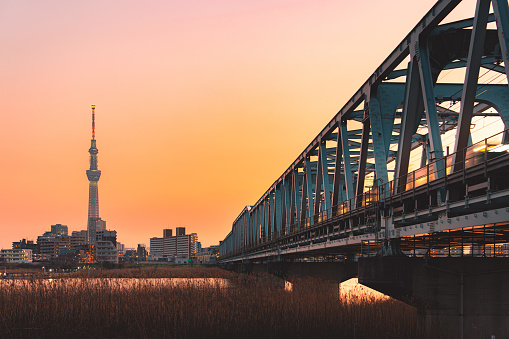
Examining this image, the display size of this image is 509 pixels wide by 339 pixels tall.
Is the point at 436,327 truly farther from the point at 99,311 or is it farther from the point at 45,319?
the point at 45,319

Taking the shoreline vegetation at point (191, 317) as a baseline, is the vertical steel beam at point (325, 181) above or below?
above

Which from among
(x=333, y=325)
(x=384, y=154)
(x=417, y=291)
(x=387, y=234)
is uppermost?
(x=384, y=154)

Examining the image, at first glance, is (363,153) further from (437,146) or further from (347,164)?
(437,146)

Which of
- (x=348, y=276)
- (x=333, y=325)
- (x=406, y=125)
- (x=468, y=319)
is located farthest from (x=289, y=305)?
(x=348, y=276)

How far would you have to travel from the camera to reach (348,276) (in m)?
34.2

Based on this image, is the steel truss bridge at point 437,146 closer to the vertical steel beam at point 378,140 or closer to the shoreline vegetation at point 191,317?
the vertical steel beam at point 378,140

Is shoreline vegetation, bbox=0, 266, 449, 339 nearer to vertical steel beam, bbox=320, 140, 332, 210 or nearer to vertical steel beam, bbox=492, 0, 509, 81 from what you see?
vertical steel beam, bbox=492, 0, 509, 81

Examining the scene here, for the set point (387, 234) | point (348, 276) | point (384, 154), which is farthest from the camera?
point (348, 276)

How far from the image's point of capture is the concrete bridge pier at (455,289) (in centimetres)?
1881

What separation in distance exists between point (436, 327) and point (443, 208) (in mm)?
5521

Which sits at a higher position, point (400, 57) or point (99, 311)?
point (400, 57)

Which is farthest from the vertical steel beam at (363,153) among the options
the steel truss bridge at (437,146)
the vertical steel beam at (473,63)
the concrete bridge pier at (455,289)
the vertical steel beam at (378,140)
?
the vertical steel beam at (473,63)

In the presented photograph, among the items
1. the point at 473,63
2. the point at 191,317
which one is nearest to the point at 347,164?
the point at 191,317

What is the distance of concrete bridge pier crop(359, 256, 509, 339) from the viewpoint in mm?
18812
